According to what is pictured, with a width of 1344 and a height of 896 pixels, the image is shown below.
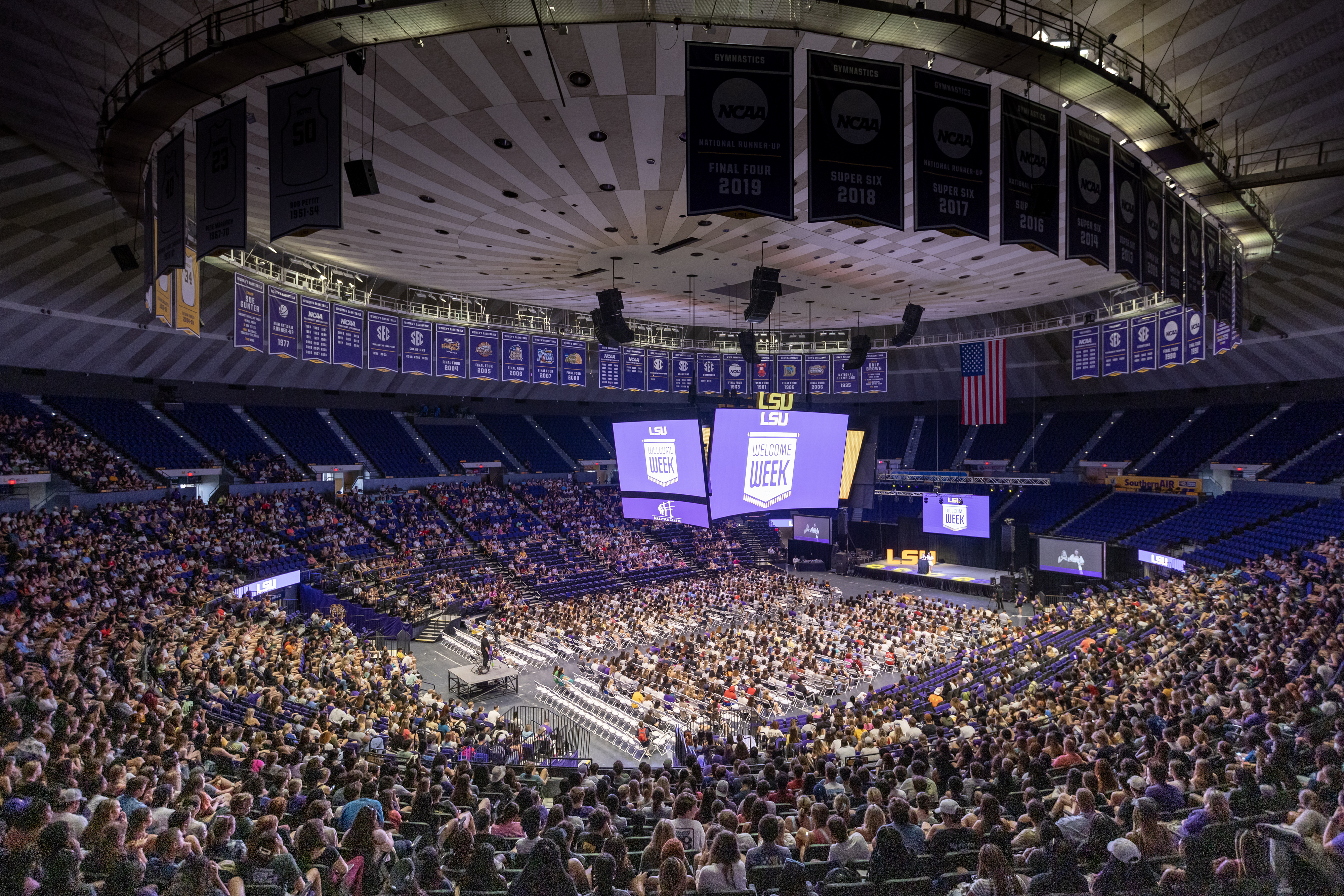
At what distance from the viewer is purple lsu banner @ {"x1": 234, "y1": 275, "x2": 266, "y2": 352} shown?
14945mm

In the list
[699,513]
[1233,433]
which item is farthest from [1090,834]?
[1233,433]

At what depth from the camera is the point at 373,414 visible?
33062 millimetres

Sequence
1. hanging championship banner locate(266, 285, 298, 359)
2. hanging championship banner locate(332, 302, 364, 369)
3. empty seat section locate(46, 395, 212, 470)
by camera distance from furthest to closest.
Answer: empty seat section locate(46, 395, 212, 470)
hanging championship banner locate(332, 302, 364, 369)
hanging championship banner locate(266, 285, 298, 359)

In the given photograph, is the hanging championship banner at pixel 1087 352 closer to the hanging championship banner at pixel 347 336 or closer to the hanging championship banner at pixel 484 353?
the hanging championship banner at pixel 484 353

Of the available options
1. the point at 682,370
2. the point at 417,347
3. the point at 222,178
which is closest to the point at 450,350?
the point at 417,347

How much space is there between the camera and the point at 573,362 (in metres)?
23.7

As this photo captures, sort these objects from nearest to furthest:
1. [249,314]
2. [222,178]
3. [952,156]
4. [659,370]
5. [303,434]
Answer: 1. [952,156]
2. [222,178]
3. [249,314]
4. [659,370]
5. [303,434]

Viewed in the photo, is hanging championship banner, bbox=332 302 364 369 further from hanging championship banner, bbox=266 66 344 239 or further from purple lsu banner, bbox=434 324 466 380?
hanging championship banner, bbox=266 66 344 239

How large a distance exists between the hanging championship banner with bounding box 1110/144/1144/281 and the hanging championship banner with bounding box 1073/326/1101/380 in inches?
467

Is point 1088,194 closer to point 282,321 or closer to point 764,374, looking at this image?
point 282,321

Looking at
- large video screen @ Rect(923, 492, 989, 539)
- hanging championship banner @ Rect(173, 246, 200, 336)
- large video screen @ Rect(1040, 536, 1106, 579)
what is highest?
hanging championship banner @ Rect(173, 246, 200, 336)

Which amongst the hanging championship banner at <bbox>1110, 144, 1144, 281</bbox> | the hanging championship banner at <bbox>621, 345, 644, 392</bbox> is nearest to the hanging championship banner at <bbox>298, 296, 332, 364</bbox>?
the hanging championship banner at <bbox>621, 345, 644, 392</bbox>

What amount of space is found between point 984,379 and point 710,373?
35.1ft

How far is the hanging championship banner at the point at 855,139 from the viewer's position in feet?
21.4
